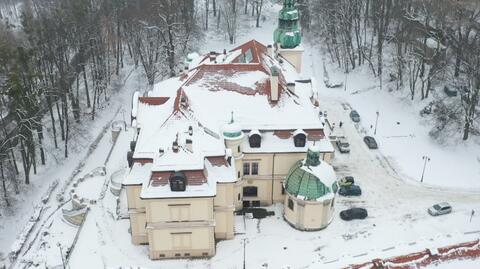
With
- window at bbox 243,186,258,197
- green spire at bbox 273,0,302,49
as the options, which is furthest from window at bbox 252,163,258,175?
green spire at bbox 273,0,302,49

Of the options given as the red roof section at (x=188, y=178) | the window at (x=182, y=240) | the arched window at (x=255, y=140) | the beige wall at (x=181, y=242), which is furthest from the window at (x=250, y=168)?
the window at (x=182, y=240)

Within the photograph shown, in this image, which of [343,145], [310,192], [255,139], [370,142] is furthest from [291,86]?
[370,142]

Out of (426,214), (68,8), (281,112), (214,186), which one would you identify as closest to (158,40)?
(68,8)

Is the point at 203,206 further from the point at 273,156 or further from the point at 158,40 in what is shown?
the point at 158,40

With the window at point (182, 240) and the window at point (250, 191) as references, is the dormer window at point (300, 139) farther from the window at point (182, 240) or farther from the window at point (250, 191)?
the window at point (182, 240)

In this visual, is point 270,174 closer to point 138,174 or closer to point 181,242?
point 181,242
